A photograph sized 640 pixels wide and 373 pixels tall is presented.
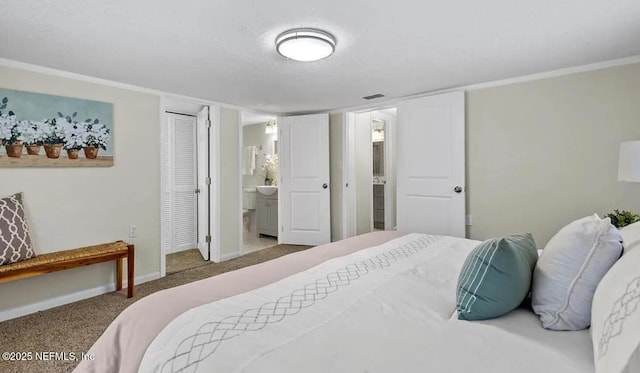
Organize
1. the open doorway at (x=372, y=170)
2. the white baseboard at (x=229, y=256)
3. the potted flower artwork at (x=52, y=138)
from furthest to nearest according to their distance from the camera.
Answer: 1. the open doorway at (x=372, y=170)
2. the white baseboard at (x=229, y=256)
3. the potted flower artwork at (x=52, y=138)

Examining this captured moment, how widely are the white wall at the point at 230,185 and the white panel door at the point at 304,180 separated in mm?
831

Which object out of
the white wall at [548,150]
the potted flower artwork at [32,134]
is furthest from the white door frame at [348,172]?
the potted flower artwork at [32,134]

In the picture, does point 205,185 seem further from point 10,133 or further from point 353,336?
point 353,336

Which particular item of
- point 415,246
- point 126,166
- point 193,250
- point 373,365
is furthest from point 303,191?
point 373,365

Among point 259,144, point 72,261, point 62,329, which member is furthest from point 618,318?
point 259,144

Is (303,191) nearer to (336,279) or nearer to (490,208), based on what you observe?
(490,208)

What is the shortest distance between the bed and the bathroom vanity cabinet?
4.31 meters

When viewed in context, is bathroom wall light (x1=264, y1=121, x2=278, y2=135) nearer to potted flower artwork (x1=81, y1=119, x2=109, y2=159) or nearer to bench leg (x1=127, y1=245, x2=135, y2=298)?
potted flower artwork (x1=81, y1=119, x2=109, y2=159)

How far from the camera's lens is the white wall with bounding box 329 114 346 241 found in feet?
16.1

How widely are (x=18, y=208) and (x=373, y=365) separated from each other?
3.15m

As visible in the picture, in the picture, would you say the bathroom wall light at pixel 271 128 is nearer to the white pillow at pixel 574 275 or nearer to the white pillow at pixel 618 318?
the white pillow at pixel 574 275

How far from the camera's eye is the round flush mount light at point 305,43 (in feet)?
7.12

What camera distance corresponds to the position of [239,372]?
78 centimetres

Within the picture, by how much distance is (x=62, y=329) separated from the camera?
94.3 inches
